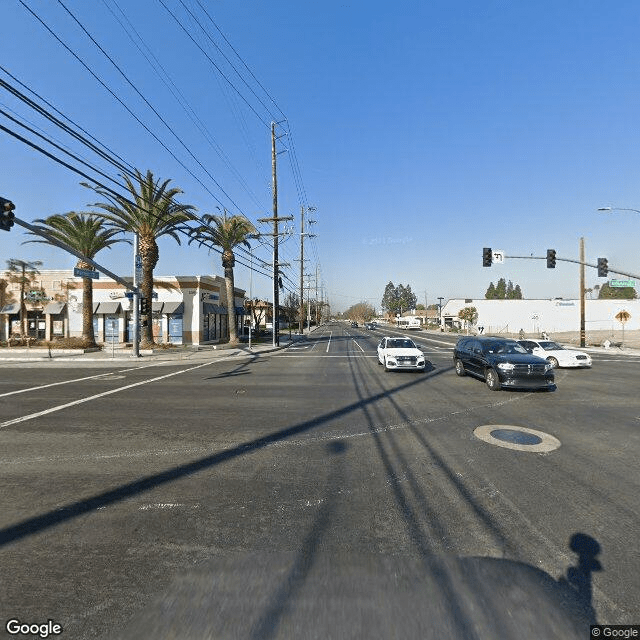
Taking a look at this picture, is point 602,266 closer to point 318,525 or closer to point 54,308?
point 318,525

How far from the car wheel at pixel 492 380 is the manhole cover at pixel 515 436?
4.39 metres

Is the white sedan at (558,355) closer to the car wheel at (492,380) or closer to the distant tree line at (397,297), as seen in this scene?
the car wheel at (492,380)

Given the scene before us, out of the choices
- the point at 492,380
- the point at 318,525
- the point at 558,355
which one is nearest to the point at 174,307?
the point at 492,380

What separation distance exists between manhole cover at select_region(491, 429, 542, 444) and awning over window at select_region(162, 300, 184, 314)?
29.7 m

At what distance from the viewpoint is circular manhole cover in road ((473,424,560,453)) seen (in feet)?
21.1

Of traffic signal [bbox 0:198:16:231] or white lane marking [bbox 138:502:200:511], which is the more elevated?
traffic signal [bbox 0:198:16:231]

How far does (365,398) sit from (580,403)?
5.67m

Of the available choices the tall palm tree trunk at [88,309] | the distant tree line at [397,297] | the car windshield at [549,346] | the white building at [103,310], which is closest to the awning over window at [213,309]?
the white building at [103,310]

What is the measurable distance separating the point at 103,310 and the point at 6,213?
22.3 meters

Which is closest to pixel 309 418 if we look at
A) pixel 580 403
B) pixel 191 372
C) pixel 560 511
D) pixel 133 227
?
pixel 560 511

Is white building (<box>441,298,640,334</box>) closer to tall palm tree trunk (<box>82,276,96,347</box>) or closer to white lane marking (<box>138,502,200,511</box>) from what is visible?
tall palm tree trunk (<box>82,276,96,347</box>)

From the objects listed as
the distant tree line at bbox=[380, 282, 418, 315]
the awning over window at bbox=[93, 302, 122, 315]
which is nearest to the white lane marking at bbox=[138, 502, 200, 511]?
the awning over window at bbox=[93, 302, 122, 315]

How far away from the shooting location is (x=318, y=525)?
3961 mm

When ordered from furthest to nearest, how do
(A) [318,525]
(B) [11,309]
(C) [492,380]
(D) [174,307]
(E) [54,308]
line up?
(E) [54,308] → (B) [11,309] → (D) [174,307] → (C) [492,380] → (A) [318,525]
